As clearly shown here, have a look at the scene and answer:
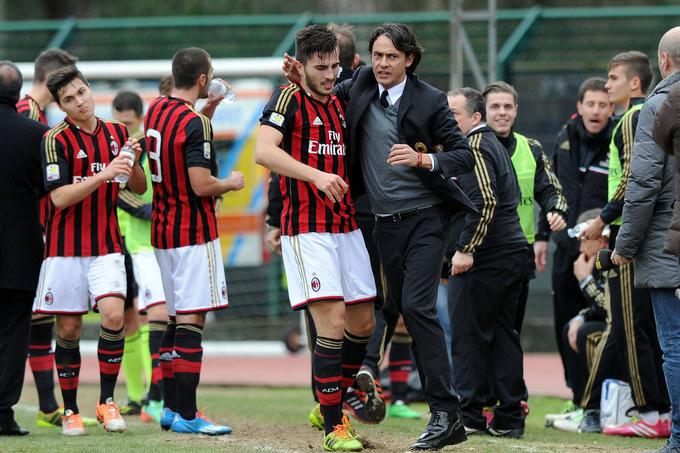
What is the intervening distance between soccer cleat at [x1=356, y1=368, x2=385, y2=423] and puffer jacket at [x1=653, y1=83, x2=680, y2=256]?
2.85 meters

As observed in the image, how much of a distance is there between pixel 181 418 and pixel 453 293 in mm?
1992

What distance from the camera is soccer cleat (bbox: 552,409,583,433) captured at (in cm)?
883

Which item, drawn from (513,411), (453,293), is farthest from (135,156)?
(513,411)

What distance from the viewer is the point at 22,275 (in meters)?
8.03

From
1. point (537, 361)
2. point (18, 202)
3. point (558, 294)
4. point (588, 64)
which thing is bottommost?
point (537, 361)

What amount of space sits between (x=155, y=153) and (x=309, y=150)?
1352 millimetres

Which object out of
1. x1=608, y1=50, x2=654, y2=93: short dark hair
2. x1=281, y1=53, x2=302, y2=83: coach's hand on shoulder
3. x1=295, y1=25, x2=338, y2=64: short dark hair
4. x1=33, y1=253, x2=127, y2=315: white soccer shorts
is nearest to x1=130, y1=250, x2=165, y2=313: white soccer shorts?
x1=33, y1=253, x2=127, y2=315: white soccer shorts

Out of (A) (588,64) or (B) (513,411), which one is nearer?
(B) (513,411)

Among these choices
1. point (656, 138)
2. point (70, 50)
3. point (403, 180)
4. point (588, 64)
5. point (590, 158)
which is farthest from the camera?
point (70, 50)

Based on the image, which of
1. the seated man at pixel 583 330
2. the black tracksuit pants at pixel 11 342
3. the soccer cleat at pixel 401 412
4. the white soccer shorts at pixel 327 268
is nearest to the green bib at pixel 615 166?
the seated man at pixel 583 330

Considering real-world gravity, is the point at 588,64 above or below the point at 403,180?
above

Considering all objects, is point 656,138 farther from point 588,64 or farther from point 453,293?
point 588,64

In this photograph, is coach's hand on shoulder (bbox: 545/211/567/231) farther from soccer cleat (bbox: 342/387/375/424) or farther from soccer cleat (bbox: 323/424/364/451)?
soccer cleat (bbox: 323/424/364/451)

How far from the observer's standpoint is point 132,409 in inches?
384
